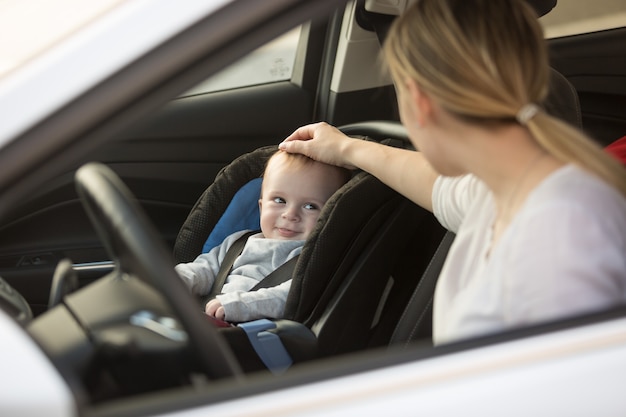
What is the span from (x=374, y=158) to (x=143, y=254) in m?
0.93

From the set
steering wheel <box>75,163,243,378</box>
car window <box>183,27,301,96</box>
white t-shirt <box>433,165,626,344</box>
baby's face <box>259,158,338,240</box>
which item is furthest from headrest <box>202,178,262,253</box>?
white t-shirt <box>433,165,626,344</box>

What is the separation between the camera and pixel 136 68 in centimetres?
102

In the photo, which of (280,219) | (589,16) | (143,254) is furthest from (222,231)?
(589,16)

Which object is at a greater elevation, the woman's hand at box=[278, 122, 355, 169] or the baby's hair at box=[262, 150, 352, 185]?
the woman's hand at box=[278, 122, 355, 169]

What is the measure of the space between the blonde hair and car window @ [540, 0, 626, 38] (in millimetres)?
1623

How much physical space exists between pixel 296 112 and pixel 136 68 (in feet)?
6.43

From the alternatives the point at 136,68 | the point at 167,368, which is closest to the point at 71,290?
the point at 167,368

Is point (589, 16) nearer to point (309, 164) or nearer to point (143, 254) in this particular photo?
point (309, 164)

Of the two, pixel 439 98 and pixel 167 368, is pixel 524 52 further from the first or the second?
pixel 167 368

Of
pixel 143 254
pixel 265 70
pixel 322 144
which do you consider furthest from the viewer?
pixel 265 70

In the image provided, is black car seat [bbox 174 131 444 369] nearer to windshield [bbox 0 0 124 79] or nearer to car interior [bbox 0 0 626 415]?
car interior [bbox 0 0 626 415]

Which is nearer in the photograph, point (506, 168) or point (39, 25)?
point (39, 25)

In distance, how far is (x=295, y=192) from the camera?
2258mm

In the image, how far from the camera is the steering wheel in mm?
1153
